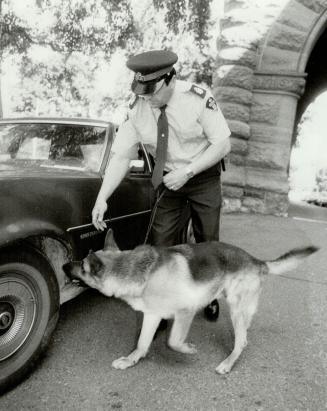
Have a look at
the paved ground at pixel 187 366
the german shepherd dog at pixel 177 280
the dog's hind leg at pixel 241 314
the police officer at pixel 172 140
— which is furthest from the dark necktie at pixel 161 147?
the paved ground at pixel 187 366

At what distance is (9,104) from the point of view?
30.9 meters

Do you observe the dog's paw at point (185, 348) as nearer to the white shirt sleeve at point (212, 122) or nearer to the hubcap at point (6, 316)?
the hubcap at point (6, 316)

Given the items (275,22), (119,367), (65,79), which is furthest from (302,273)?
(65,79)

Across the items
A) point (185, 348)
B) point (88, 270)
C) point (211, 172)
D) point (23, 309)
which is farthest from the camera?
point (211, 172)

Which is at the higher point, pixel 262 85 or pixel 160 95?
pixel 262 85

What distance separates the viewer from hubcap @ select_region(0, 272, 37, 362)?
7.71ft

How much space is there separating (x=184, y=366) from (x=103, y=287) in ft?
2.73

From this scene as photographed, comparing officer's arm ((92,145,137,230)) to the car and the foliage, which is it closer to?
the car

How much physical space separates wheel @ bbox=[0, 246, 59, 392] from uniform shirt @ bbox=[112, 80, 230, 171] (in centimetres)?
116

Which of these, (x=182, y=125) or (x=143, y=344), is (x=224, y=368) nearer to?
(x=143, y=344)

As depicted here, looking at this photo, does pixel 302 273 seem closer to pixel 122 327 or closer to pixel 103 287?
pixel 122 327

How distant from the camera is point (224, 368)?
2.78 metres

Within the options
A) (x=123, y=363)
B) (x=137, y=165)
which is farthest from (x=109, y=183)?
(x=123, y=363)

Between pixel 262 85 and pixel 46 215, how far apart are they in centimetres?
691
